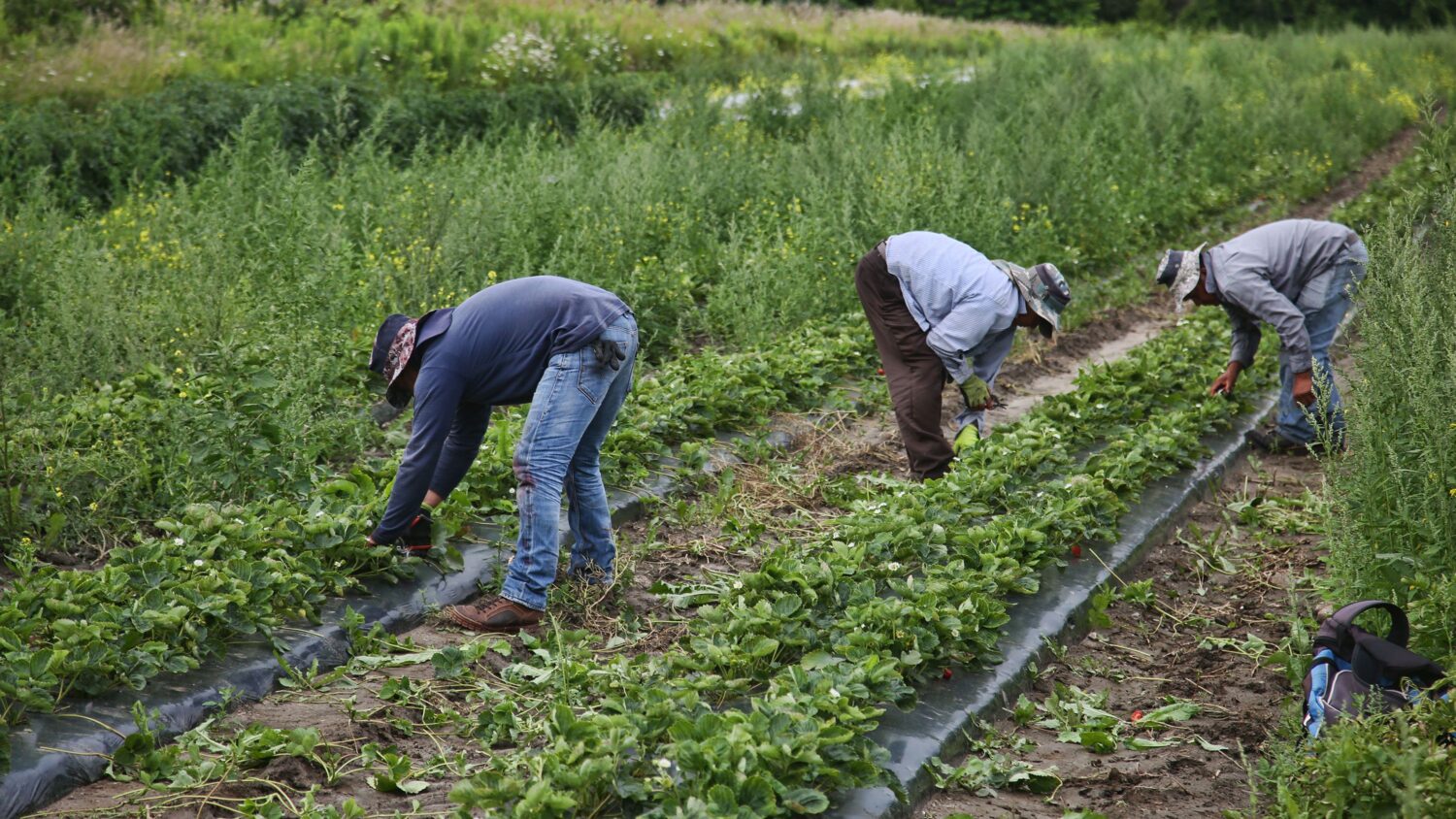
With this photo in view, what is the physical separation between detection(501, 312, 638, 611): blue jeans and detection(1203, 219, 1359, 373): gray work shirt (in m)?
3.97

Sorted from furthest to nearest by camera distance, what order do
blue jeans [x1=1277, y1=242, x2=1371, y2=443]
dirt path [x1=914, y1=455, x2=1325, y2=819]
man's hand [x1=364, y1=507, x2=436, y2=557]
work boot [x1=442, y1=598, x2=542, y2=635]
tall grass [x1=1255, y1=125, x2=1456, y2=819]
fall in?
blue jeans [x1=1277, y1=242, x2=1371, y2=443] → man's hand [x1=364, y1=507, x2=436, y2=557] → work boot [x1=442, y1=598, x2=542, y2=635] → dirt path [x1=914, y1=455, x2=1325, y2=819] → tall grass [x1=1255, y1=125, x2=1456, y2=819]

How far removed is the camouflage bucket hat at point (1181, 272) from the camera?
6.93 m

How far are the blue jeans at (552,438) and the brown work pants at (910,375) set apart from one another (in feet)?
6.41

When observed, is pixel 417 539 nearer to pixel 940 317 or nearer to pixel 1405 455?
pixel 940 317

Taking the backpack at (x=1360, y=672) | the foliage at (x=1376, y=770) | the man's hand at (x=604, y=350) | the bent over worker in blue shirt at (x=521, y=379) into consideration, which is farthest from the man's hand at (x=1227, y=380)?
the man's hand at (x=604, y=350)

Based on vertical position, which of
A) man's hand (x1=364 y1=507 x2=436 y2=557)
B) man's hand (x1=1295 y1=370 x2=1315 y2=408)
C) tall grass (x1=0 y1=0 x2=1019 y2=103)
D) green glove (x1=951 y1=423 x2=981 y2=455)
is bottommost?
man's hand (x1=364 y1=507 x2=436 y2=557)

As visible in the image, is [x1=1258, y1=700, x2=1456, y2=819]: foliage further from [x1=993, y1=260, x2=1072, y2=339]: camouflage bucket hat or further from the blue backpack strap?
[x1=993, y1=260, x2=1072, y2=339]: camouflage bucket hat

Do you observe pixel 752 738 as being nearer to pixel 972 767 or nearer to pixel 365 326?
pixel 972 767

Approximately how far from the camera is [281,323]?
284 inches

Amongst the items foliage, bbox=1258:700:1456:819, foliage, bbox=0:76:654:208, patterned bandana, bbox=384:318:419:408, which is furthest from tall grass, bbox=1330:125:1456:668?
foliage, bbox=0:76:654:208

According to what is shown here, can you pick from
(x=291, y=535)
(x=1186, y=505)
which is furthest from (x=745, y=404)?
(x=291, y=535)

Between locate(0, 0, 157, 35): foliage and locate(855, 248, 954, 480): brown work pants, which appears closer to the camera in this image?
locate(855, 248, 954, 480): brown work pants

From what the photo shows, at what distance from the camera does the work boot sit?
4758 mm

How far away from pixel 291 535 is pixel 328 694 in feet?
2.46
